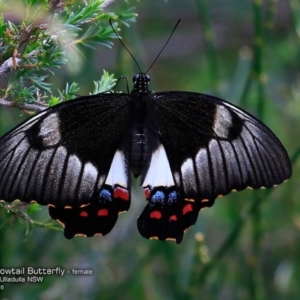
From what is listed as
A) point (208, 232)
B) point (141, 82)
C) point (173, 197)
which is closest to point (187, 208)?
point (173, 197)

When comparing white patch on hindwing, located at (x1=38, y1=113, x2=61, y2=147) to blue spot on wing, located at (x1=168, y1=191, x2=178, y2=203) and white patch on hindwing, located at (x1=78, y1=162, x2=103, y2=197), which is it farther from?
blue spot on wing, located at (x1=168, y1=191, x2=178, y2=203)

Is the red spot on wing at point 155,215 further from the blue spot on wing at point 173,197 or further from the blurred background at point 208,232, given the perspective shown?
the blurred background at point 208,232

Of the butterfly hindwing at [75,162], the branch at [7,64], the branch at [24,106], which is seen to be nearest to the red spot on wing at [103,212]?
the butterfly hindwing at [75,162]

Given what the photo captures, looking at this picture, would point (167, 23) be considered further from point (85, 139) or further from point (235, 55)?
point (85, 139)

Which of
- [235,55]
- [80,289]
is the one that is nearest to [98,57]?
[235,55]

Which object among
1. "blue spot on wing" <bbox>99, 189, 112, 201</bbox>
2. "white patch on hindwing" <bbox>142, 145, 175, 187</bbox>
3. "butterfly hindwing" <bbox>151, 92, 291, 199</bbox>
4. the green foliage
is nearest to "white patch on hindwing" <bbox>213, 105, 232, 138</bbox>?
"butterfly hindwing" <bbox>151, 92, 291, 199</bbox>

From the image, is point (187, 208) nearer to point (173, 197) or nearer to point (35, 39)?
point (173, 197)
